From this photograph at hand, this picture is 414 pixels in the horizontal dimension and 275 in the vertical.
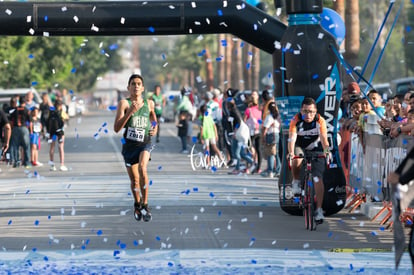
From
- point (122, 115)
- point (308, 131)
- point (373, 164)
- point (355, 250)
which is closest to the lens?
point (355, 250)

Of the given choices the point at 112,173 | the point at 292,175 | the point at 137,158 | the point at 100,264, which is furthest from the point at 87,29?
the point at 112,173

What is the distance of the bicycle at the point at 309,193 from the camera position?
13.6 m

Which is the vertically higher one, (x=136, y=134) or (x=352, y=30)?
(x=352, y=30)

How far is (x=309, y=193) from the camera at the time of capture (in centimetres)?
1363

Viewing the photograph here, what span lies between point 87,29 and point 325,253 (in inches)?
226

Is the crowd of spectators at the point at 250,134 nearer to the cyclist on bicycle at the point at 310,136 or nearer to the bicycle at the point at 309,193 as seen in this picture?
the cyclist on bicycle at the point at 310,136

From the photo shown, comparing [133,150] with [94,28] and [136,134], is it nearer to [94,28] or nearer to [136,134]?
[136,134]

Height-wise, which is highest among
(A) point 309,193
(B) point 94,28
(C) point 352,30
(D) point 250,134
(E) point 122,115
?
(C) point 352,30

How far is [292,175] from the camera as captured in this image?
15.3 m

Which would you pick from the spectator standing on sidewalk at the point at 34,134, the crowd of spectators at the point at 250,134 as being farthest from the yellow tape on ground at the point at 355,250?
the spectator standing on sidewalk at the point at 34,134

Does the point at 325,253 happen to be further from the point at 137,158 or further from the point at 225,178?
the point at 225,178

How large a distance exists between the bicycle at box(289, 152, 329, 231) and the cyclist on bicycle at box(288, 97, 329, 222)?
0.05 m

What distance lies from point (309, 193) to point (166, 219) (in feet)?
7.35

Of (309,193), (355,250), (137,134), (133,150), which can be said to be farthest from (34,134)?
(355,250)
